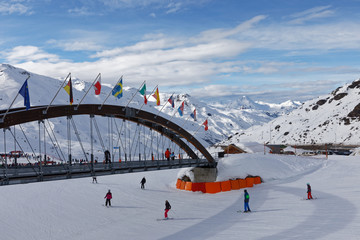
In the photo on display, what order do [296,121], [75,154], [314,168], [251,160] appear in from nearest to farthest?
1. [251,160]
2. [314,168]
3. [75,154]
4. [296,121]

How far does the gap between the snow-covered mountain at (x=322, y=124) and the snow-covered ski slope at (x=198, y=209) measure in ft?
289

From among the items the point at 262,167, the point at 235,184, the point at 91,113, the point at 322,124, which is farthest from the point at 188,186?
the point at 322,124

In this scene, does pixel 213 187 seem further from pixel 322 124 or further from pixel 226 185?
pixel 322 124

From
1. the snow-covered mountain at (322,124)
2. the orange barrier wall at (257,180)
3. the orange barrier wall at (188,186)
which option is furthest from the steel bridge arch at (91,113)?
the snow-covered mountain at (322,124)

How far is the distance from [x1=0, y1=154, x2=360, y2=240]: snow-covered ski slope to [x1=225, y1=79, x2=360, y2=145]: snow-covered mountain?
289 ft

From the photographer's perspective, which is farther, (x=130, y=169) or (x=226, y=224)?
(x=130, y=169)

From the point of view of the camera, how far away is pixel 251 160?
4662 centimetres

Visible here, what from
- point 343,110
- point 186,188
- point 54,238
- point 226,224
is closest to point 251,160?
point 186,188

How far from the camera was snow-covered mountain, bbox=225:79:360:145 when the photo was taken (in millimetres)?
131000

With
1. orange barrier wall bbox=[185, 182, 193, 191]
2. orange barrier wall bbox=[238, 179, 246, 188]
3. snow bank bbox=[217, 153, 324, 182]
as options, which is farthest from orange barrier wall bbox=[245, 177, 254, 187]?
orange barrier wall bbox=[185, 182, 193, 191]

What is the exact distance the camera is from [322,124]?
147875mm

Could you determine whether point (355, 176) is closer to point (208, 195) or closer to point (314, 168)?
point (314, 168)

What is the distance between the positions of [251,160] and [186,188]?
10138 millimetres

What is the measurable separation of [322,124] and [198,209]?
131912mm
